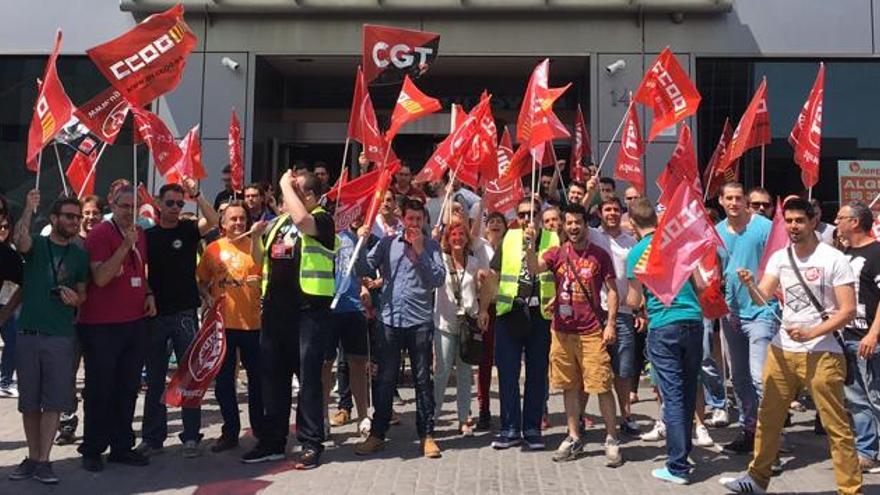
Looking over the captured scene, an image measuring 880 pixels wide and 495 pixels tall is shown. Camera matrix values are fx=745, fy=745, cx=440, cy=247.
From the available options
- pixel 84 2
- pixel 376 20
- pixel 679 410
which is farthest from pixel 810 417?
pixel 84 2

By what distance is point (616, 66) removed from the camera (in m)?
13.0

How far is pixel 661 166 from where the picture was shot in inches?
507

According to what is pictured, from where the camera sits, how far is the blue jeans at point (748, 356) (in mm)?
6051

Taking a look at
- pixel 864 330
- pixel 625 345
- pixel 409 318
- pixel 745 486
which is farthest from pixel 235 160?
pixel 864 330

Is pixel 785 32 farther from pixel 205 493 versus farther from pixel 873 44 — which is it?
pixel 205 493

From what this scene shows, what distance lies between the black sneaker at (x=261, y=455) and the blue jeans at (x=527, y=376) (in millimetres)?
1914

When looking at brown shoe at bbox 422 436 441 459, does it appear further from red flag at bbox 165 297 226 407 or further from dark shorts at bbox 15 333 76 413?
dark shorts at bbox 15 333 76 413

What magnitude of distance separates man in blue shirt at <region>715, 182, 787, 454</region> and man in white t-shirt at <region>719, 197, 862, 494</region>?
0.90 metres

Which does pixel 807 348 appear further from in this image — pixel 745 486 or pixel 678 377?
pixel 745 486

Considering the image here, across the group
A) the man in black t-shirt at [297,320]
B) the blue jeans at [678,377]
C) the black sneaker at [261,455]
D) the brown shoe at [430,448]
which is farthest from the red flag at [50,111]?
the blue jeans at [678,377]

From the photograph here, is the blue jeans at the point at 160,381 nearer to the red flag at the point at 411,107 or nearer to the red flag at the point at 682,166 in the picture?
the red flag at the point at 411,107

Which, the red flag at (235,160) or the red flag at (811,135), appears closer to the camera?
the red flag at (811,135)

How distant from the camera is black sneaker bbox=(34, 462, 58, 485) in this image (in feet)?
17.8

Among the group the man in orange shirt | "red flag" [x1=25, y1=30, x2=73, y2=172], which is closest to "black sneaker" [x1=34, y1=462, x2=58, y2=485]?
the man in orange shirt
